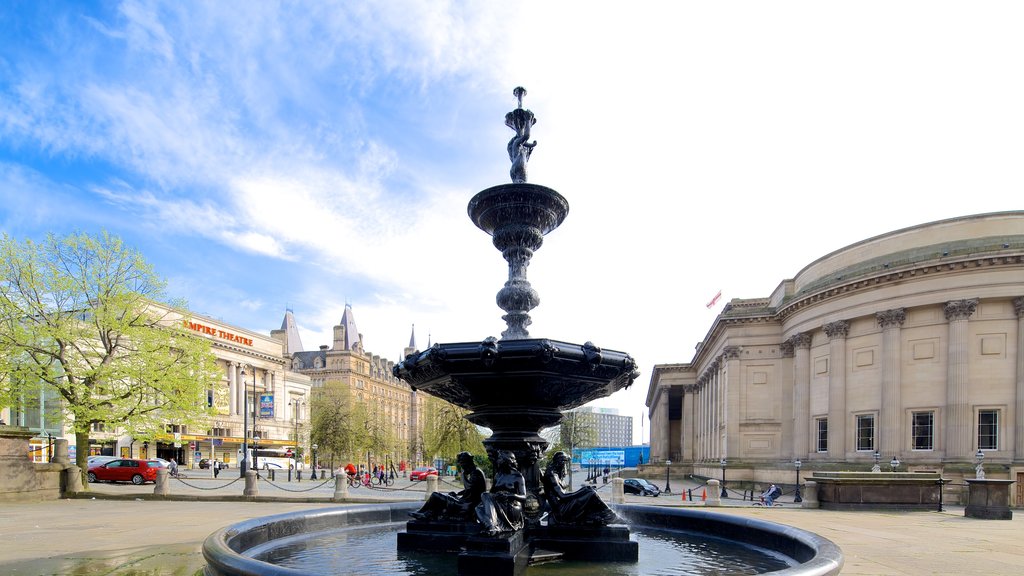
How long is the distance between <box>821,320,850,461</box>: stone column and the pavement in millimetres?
20148

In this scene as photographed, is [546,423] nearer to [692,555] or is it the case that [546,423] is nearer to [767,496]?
[692,555]

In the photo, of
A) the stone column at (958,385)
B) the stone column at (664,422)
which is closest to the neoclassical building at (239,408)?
the stone column at (664,422)

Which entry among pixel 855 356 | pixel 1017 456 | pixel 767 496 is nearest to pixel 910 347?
pixel 855 356

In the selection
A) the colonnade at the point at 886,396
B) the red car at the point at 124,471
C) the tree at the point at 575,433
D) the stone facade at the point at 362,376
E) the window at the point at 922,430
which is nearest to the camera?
the colonnade at the point at 886,396

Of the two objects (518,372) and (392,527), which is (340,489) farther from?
(518,372)

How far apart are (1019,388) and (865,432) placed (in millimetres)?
8922

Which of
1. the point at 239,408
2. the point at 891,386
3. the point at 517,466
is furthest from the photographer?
the point at 239,408

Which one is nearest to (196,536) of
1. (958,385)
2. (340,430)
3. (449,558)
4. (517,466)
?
(449,558)

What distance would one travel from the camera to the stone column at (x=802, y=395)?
46484mm

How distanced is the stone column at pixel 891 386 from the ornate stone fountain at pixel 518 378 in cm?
3777

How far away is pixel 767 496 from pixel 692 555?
80.5ft

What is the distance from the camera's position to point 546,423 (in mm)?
8430

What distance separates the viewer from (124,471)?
3706 centimetres

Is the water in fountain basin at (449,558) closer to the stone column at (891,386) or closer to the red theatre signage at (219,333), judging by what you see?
the stone column at (891,386)
